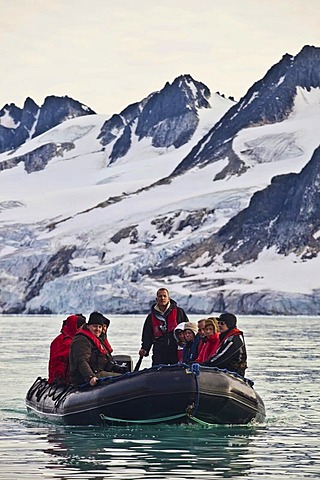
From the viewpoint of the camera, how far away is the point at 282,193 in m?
149

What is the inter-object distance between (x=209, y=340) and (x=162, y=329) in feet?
4.38

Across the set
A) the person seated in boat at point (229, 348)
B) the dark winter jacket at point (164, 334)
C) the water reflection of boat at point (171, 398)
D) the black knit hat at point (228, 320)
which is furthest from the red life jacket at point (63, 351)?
the black knit hat at point (228, 320)

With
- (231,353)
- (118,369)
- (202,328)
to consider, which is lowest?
(118,369)

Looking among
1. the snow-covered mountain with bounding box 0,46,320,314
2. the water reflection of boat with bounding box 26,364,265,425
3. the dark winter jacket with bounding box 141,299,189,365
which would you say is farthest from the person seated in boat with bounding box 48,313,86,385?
the snow-covered mountain with bounding box 0,46,320,314

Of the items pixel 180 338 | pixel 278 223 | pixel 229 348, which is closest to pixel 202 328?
pixel 229 348

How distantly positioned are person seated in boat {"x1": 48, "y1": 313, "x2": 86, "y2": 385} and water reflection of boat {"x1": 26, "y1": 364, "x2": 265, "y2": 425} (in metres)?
1.72

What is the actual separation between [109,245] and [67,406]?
125877 millimetres

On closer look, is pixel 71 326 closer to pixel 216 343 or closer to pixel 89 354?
pixel 89 354

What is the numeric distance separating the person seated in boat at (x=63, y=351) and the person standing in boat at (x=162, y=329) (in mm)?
1298

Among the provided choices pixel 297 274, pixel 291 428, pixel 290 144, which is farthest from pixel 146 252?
pixel 291 428

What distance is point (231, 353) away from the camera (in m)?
21.0

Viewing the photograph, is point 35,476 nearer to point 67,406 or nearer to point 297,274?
point 67,406

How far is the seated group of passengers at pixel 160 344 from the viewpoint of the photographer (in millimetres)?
21000

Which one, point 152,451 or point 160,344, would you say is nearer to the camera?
point 152,451
